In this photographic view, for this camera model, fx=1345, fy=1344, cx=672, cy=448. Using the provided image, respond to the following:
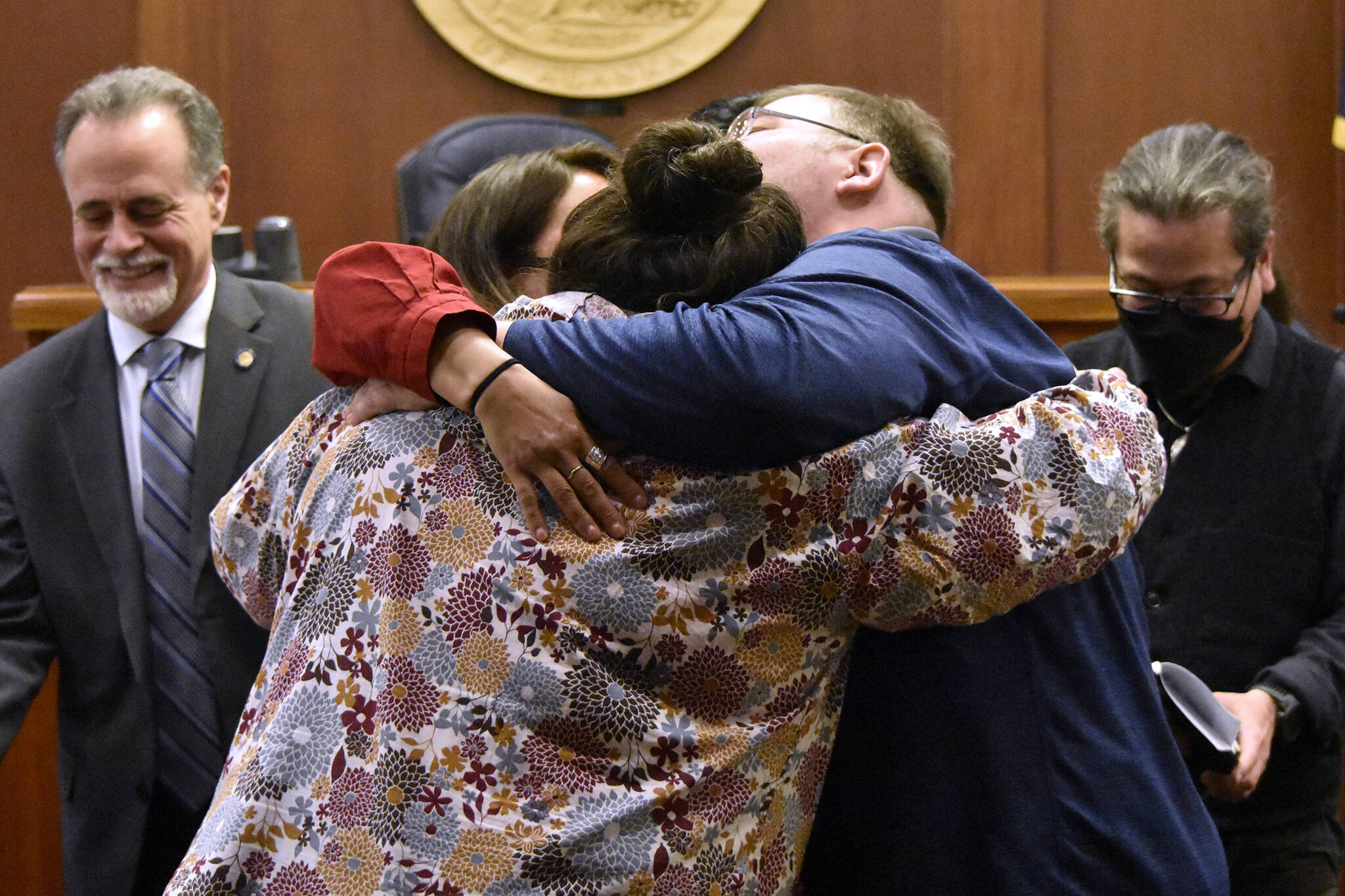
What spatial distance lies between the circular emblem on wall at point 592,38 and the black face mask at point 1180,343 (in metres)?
2.14

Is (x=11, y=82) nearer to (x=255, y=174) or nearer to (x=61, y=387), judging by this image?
(x=255, y=174)

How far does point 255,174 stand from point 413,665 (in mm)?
3136

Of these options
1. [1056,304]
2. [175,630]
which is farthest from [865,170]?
[1056,304]

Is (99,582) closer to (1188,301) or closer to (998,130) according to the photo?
(1188,301)

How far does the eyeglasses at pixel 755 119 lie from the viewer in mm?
1400

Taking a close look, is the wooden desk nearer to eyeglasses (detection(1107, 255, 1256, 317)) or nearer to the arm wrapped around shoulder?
eyeglasses (detection(1107, 255, 1256, 317))

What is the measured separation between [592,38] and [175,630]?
7.93 ft

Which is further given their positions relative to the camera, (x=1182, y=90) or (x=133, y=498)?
(x=1182, y=90)

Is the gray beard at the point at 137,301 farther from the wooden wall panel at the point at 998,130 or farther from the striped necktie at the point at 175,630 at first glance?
the wooden wall panel at the point at 998,130

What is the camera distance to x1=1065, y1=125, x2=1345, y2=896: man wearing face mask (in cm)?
185

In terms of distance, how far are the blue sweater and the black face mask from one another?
787 mm

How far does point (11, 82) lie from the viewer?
3711mm

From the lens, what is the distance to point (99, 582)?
1.97 m

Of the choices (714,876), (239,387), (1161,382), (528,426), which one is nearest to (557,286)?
(528,426)
